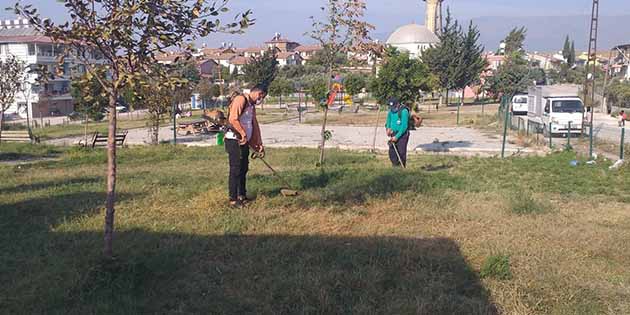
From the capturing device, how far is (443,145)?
18.9 m

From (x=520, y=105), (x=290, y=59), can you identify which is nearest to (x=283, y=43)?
(x=290, y=59)

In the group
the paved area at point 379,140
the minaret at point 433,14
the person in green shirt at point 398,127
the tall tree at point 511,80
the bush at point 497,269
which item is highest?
the minaret at point 433,14

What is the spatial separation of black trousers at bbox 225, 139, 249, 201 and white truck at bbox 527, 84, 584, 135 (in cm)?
1670

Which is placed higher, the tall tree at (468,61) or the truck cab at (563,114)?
the tall tree at (468,61)

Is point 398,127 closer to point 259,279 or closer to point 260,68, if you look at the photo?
point 259,279

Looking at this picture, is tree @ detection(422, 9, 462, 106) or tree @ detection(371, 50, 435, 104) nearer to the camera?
tree @ detection(371, 50, 435, 104)

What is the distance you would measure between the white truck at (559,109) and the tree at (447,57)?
81.5 ft

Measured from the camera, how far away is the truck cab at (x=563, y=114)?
835 inches

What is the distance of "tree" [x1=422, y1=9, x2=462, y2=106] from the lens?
4922cm

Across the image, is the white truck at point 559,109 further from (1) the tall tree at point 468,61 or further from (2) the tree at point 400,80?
(1) the tall tree at point 468,61

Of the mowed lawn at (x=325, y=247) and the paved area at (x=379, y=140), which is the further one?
the paved area at (x=379, y=140)

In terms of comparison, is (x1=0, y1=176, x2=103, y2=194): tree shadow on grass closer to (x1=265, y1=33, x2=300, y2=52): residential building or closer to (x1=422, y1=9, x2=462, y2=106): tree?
(x1=422, y1=9, x2=462, y2=106): tree

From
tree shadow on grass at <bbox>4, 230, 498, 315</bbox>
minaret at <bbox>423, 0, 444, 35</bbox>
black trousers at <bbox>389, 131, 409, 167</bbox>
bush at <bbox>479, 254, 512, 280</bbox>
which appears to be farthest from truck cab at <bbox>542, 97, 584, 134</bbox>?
minaret at <bbox>423, 0, 444, 35</bbox>

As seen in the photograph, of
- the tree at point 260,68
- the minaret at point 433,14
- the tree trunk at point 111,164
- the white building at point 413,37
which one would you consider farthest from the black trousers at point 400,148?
the minaret at point 433,14
